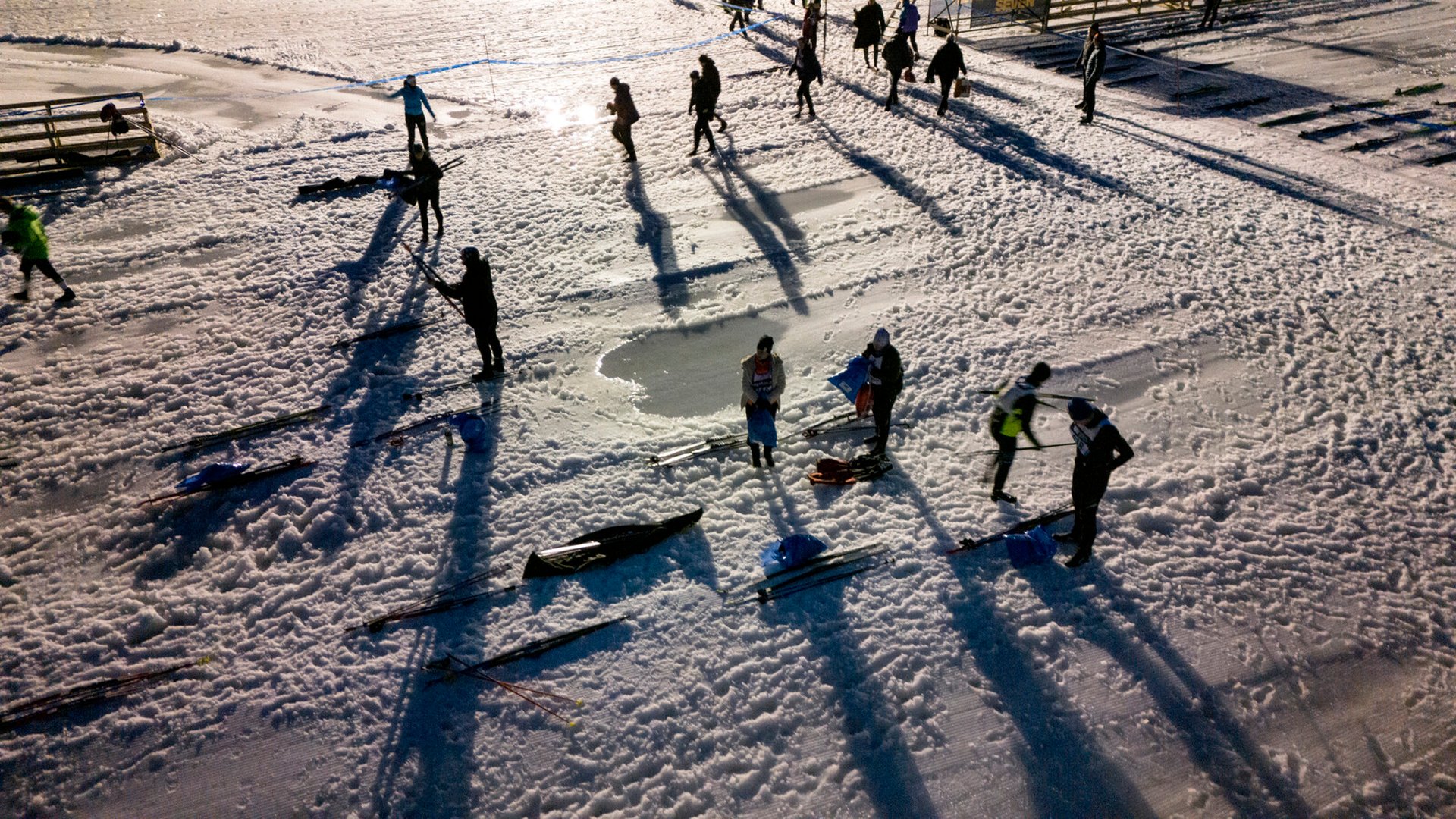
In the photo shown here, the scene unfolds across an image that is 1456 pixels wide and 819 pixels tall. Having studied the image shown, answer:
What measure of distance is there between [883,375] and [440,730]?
4694 mm

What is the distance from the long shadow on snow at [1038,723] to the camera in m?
5.00

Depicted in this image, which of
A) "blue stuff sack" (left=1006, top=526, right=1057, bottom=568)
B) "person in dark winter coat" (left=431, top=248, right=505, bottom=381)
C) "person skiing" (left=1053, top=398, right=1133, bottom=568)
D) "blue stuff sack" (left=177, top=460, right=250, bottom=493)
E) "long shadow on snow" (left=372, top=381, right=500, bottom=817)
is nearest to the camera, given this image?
"long shadow on snow" (left=372, top=381, right=500, bottom=817)

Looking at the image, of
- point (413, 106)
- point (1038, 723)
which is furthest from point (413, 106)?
point (1038, 723)

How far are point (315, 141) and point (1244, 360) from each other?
17.2 meters

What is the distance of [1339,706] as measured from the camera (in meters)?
5.50

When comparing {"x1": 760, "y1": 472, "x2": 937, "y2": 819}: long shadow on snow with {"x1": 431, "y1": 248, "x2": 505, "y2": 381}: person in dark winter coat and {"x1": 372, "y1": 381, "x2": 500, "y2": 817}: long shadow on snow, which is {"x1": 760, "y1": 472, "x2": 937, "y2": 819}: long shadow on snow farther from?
{"x1": 431, "y1": 248, "x2": 505, "y2": 381}: person in dark winter coat

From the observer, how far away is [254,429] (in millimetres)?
8422

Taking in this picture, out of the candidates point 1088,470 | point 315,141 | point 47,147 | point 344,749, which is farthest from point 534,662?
point 47,147

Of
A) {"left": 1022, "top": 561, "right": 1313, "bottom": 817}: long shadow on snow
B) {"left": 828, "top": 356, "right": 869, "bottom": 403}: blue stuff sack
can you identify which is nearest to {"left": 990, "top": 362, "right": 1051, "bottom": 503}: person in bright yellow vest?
{"left": 1022, "top": 561, "right": 1313, "bottom": 817}: long shadow on snow

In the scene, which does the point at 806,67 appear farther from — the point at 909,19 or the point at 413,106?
the point at 413,106

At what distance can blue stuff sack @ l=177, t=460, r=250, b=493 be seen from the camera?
757cm

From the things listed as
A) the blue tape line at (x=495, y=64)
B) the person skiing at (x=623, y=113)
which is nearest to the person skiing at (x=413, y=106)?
the person skiing at (x=623, y=113)

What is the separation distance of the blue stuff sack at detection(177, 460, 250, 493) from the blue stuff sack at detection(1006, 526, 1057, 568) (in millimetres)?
7411

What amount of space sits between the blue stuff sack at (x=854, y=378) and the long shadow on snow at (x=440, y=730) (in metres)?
3.64
